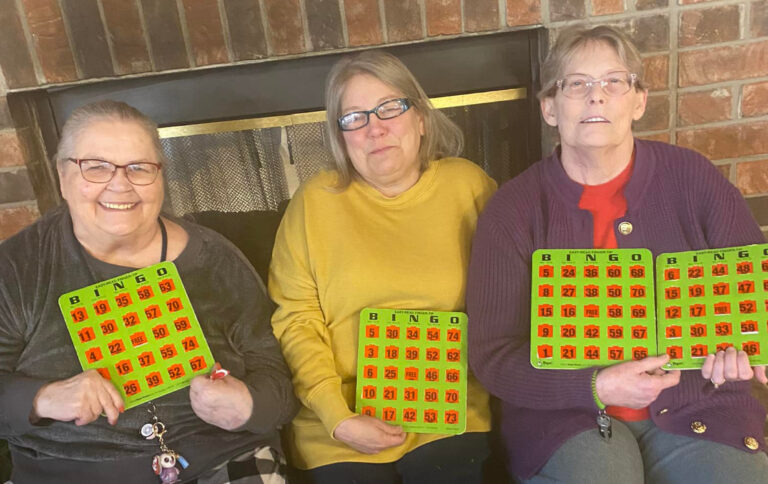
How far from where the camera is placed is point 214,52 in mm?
1664

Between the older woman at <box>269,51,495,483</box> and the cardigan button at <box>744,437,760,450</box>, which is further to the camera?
the older woman at <box>269,51,495,483</box>

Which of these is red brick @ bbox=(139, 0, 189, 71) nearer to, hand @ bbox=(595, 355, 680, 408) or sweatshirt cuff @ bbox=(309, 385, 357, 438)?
sweatshirt cuff @ bbox=(309, 385, 357, 438)

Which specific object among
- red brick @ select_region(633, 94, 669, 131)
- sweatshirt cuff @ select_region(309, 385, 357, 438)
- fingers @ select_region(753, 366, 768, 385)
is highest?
red brick @ select_region(633, 94, 669, 131)

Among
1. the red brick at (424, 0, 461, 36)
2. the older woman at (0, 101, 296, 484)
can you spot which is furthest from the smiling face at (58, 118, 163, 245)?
the red brick at (424, 0, 461, 36)

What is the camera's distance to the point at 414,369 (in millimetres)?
1408

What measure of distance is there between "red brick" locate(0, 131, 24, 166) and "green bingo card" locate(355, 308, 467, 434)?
1037 millimetres

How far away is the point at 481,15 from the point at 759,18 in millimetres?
700

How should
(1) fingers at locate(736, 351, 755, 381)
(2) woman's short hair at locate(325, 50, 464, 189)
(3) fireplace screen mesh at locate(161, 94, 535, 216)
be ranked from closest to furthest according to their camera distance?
(1) fingers at locate(736, 351, 755, 381), (2) woman's short hair at locate(325, 50, 464, 189), (3) fireplace screen mesh at locate(161, 94, 535, 216)

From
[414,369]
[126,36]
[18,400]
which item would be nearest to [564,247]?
[414,369]

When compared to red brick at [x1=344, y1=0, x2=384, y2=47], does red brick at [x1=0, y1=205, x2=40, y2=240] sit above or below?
below

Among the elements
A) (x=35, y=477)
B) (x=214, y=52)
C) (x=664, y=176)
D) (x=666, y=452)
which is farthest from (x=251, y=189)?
(x=666, y=452)

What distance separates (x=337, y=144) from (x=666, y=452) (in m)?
0.96

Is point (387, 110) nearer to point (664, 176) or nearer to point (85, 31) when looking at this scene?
point (664, 176)

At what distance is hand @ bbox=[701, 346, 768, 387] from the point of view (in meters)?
1.14
